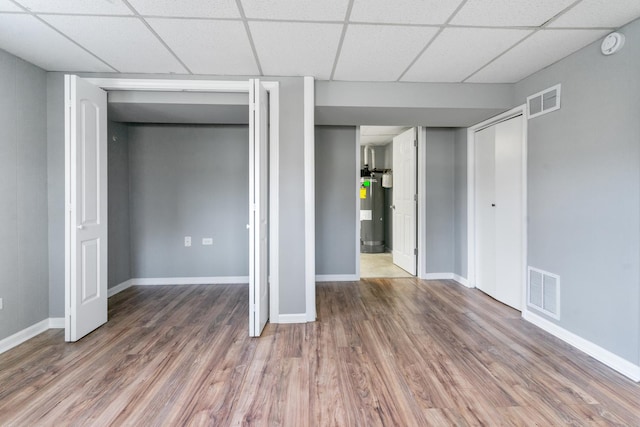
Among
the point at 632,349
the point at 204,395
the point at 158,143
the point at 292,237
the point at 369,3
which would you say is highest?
the point at 369,3

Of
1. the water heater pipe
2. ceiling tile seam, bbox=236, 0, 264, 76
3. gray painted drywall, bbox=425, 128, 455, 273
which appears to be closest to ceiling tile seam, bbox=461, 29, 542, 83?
gray painted drywall, bbox=425, 128, 455, 273

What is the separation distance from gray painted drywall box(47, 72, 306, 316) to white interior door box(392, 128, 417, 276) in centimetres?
227

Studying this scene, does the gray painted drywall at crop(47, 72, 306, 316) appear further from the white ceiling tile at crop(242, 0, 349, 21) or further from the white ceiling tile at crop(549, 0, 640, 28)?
the white ceiling tile at crop(549, 0, 640, 28)

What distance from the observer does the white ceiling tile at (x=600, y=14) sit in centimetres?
171

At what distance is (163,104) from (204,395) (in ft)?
8.36

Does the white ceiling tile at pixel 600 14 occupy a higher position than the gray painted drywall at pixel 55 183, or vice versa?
the white ceiling tile at pixel 600 14

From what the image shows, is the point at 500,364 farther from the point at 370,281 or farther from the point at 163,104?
the point at 163,104

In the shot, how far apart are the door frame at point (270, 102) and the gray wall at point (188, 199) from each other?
1297 millimetres

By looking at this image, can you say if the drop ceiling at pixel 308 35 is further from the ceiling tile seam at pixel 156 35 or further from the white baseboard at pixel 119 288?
the white baseboard at pixel 119 288

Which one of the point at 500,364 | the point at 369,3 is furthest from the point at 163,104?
the point at 500,364

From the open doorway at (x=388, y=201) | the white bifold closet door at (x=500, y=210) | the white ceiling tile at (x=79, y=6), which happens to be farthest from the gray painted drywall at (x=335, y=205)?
the white ceiling tile at (x=79, y=6)

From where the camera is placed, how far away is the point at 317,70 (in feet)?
8.42

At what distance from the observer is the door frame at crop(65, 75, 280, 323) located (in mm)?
2611

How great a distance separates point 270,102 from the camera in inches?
105
